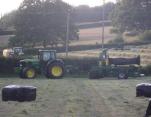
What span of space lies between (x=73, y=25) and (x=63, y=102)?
65.8 meters

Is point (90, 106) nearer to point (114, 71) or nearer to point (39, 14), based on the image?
point (114, 71)

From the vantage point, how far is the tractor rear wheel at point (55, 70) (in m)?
37.9

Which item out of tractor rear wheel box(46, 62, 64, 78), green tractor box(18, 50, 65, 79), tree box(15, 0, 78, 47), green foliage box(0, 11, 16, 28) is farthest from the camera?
green foliage box(0, 11, 16, 28)

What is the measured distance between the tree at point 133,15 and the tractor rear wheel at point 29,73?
53.1 m

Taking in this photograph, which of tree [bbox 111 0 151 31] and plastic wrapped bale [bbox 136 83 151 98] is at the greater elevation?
tree [bbox 111 0 151 31]

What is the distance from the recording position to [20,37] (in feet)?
281

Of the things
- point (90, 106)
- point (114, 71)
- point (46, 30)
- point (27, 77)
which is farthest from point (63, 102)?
point (46, 30)

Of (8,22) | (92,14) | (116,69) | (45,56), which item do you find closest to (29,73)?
(45,56)

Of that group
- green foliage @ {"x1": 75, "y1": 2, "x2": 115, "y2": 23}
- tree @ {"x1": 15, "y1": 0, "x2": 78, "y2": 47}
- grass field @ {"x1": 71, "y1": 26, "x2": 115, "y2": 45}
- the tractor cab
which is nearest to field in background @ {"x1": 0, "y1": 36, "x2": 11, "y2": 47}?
tree @ {"x1": 15, "y1": 0, "x2": 78, "y2": 47}

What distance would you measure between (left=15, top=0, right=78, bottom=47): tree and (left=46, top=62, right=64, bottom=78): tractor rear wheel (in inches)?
1789

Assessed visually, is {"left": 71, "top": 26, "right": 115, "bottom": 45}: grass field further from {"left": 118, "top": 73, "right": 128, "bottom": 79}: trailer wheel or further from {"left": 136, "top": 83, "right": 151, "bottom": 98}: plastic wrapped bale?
{"left": 136, "top": 83, "right": 151, "bottom": 98}: plastic wrapped bale

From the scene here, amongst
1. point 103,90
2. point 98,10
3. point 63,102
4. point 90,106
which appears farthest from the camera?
point 98,10

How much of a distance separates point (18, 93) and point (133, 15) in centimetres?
6915

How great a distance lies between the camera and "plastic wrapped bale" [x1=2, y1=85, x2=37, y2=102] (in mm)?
22500
